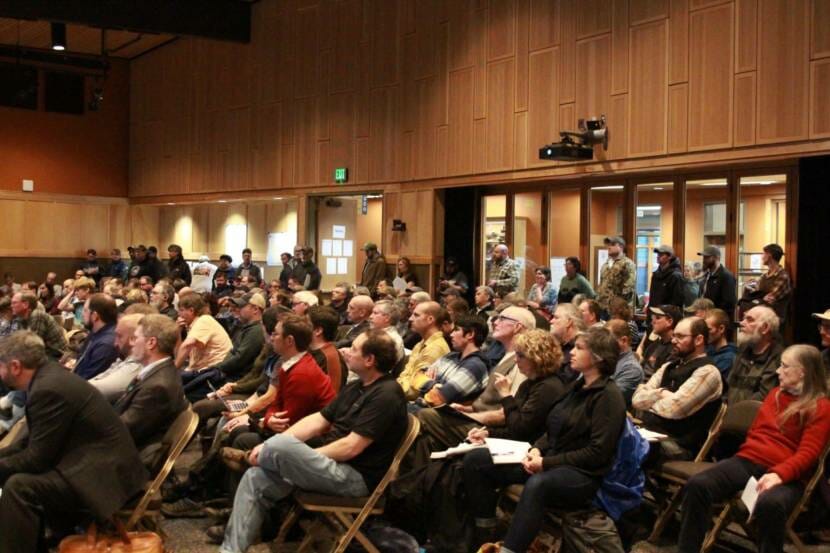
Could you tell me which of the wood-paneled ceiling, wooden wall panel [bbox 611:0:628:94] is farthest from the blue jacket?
the wood-paneled ceiling

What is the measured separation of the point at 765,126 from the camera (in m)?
8.44

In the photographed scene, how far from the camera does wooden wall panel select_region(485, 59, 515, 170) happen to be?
11.3 m

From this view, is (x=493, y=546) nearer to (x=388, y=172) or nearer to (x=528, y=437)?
(x=528, y=437)

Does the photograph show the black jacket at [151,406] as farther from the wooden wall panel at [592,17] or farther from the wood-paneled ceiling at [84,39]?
the wood-paneled ceiling at [84,39]

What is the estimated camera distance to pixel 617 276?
9.62 metres

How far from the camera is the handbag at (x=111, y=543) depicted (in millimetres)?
3943

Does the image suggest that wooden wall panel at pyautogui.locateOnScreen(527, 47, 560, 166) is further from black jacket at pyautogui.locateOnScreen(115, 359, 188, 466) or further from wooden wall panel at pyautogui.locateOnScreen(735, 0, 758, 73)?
black jacket at pyautogui.locateOnScreen(115, 359, 188, 466)

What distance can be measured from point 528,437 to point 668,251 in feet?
16.9

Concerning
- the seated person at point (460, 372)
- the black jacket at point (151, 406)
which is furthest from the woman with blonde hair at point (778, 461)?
the black jacket at point (151, 406)

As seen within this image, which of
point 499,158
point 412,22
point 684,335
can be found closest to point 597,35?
point 499,158

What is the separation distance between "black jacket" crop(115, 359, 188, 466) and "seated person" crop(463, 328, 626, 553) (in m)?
1.46

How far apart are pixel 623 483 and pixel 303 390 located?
1.73m

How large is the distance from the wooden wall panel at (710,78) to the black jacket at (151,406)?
6386 millimetres

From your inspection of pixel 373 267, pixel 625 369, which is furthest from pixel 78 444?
pixel 373 267
